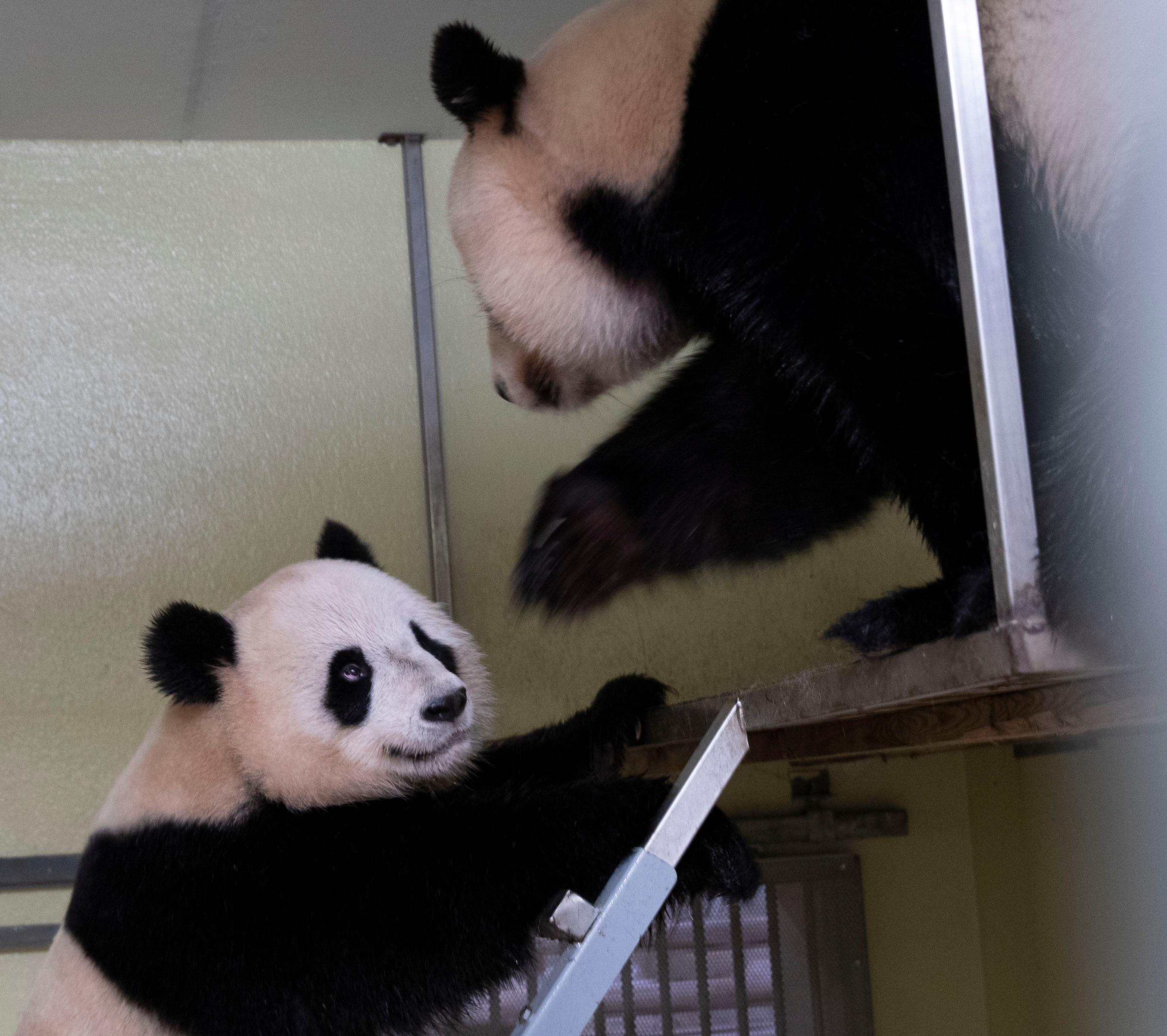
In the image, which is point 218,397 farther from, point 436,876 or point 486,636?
point 436,876

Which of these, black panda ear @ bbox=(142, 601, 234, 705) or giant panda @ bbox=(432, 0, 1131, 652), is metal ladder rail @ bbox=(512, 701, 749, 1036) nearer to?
giant panda @ bbox=(432, 0, 1131, 652)

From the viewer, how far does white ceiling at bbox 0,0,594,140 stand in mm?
2391

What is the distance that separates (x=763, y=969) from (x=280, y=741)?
1.54 metres

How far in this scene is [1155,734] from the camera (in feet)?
5.38

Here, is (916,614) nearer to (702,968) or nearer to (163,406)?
(702,968)

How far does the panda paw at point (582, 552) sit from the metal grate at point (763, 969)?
3.30 ft

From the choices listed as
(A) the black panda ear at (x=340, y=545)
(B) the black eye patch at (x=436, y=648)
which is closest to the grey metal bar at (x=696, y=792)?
(B) the black eye patch at (x=436, y=648)

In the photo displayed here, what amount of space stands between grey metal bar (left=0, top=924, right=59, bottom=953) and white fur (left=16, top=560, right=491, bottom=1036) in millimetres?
995

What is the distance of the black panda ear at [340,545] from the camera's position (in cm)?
190

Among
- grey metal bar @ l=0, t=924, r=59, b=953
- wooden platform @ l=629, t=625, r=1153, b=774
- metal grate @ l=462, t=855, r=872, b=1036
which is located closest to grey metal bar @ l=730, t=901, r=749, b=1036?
metal grate @ l=462, t=855, r=872, b=1036

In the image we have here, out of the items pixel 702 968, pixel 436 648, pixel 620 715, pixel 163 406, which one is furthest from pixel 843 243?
pixel 163 406

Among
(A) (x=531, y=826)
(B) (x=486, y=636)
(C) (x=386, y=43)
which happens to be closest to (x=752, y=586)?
(B) (x=486, y=636)

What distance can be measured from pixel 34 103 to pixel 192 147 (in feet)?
1.22

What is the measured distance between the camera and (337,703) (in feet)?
5.01
